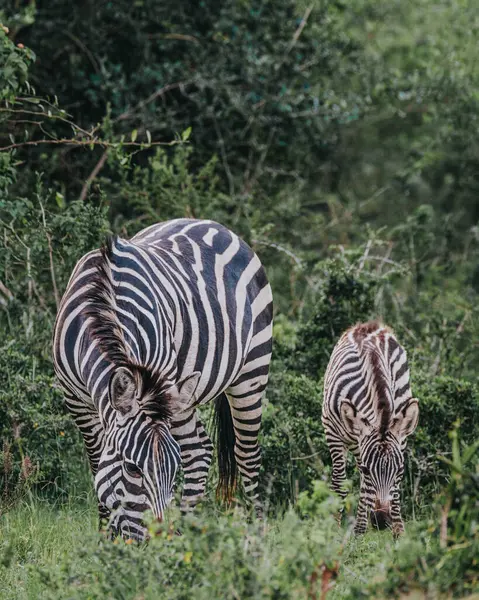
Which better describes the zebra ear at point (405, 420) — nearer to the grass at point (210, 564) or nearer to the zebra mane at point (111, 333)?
the grass at point (210, 564)

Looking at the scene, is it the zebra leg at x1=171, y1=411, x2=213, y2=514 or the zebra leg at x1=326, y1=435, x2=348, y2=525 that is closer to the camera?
the zebra leg at x1=171, y1=411, x2=213, y2=514

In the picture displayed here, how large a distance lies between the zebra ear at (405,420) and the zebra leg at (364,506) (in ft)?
1.33

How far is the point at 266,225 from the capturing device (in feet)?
34.2

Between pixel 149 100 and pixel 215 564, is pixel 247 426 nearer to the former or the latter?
pixel 215 564

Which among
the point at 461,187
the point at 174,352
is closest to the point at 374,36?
the point at 461,187

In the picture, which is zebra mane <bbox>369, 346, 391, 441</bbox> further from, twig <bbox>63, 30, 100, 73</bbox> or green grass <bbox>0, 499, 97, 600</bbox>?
twig <bbox>63, 30, 100, 73</bbox>

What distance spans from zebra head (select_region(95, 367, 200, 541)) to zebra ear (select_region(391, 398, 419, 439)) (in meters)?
2.09

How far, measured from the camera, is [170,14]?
486 inches

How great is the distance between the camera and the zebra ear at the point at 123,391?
486cm

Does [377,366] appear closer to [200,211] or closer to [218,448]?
[218,448]

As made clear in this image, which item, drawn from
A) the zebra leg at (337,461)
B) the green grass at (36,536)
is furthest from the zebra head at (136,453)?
the zebra leg at (337,461)

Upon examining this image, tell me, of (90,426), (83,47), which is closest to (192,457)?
(90,426)

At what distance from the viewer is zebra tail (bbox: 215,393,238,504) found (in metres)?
7.08

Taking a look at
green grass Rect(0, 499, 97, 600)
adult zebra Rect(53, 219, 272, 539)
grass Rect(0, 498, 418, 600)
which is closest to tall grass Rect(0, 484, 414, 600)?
grass Rect(0, 498, 418, 600)
